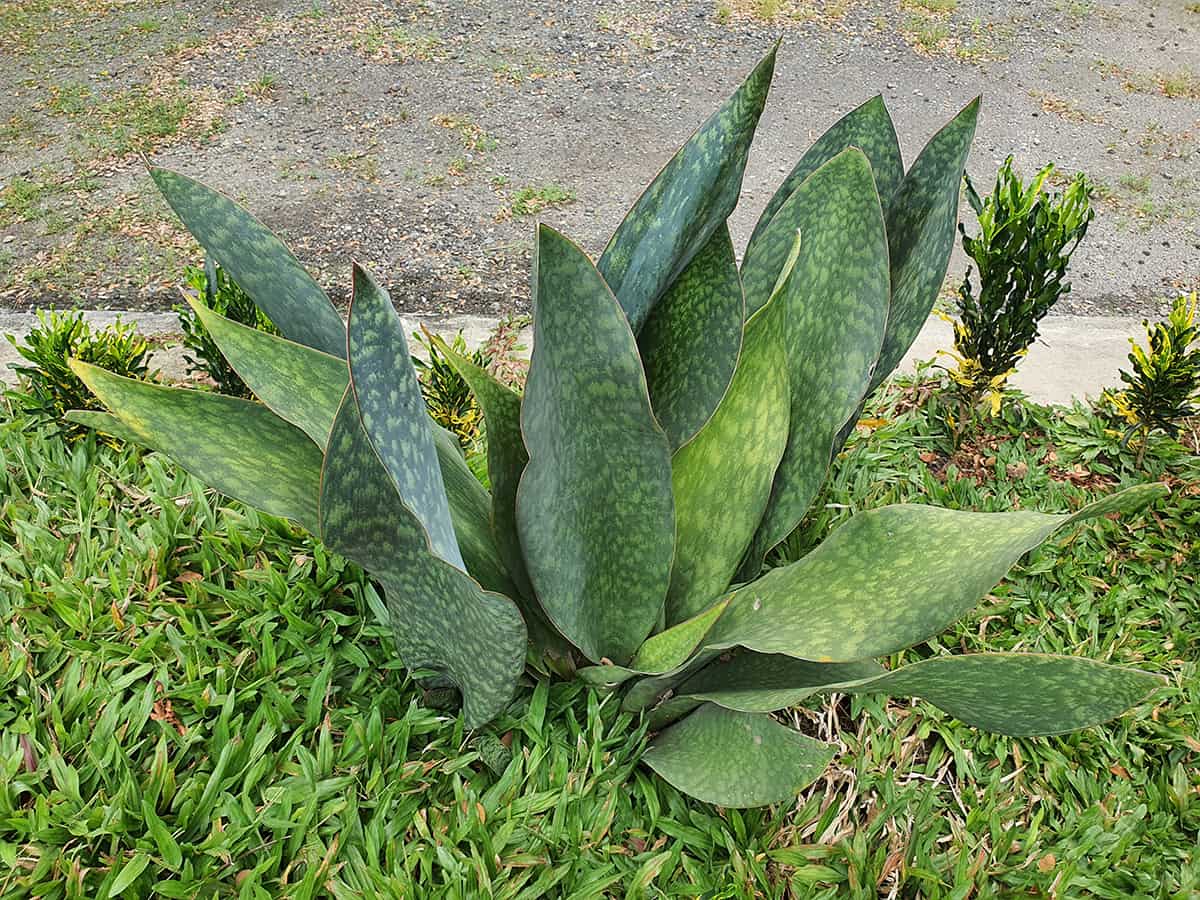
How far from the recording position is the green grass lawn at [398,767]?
1.34 metres

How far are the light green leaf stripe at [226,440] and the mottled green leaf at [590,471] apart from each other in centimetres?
26

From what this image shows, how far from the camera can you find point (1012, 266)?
77.6 inches

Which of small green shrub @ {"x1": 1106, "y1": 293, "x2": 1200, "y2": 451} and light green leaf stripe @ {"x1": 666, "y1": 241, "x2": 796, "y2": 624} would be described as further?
small green shrub @ {"x1": 1106, "y1": 293, "x2": 1200, "y2": 451}

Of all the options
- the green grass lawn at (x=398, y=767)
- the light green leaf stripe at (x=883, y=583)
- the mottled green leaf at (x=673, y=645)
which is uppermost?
the light green leaf stripe at (x=883, y=583)

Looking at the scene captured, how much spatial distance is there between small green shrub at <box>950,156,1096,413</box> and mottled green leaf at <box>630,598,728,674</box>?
3.59 feet

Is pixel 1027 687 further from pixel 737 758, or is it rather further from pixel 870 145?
pixel 870 145

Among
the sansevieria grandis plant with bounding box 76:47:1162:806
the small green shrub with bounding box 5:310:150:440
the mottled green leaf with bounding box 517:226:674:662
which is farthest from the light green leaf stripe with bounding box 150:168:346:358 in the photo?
the small green shrub with bounding box 5:310:150:440

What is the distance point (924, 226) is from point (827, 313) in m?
0.18

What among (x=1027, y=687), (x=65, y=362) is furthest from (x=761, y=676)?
(x=65, y=362)

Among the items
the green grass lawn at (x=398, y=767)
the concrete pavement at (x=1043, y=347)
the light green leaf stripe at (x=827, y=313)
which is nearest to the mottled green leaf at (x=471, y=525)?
the green grass lawn at (x=398, y=767)

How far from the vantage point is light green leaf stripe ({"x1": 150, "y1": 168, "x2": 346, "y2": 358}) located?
1176 mm

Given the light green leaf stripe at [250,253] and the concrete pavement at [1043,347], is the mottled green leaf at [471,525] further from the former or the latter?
the concrete pavement at [1043,347]

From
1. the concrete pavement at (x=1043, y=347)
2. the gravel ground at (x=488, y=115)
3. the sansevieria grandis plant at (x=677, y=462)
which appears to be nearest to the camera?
the sansevieria grandis plant at (x=677, y=462)

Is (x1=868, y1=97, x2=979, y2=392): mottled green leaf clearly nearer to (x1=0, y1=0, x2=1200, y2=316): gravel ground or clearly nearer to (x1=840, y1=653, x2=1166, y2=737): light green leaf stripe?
(x1=840, y1=653, x2=1166, y2=737): light green leaf stripe
